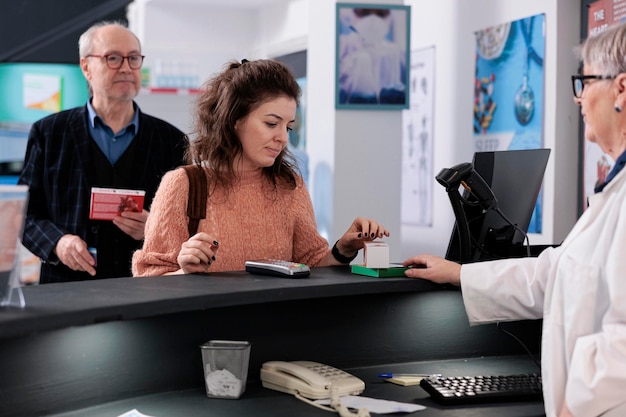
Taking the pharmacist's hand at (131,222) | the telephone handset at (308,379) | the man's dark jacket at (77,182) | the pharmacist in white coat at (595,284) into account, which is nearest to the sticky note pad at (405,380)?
the telephone handset at (308,379)

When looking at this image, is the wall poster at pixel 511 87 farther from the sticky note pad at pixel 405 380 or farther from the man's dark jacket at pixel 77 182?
the sticky note pad at pixel 405 380

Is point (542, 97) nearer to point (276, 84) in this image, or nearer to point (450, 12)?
point (450, 12)

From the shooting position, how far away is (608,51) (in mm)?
2123

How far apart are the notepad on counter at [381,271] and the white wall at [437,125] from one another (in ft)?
9.04

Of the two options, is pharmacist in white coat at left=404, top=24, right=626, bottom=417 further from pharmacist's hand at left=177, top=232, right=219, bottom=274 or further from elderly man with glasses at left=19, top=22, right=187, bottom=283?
elderly man with glasses at left=19, top=22, right=187, bottom=283

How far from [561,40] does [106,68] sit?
267 cm

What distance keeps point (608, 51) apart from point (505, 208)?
Result: 0.78 meters

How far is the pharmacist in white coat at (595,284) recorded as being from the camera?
1945 mm

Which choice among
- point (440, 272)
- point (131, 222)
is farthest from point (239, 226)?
point (131, 222)

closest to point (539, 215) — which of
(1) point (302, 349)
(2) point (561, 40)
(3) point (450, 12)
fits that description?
(2) point (561, 40)

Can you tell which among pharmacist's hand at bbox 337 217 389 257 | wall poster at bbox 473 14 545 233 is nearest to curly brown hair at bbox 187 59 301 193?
pharmacist's hand at bbox 337 217 389 257

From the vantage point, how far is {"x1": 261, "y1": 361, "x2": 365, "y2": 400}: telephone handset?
222 cm

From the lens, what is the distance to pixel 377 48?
18.5 feet

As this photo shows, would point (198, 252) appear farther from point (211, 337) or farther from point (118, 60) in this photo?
point (118, 60)
